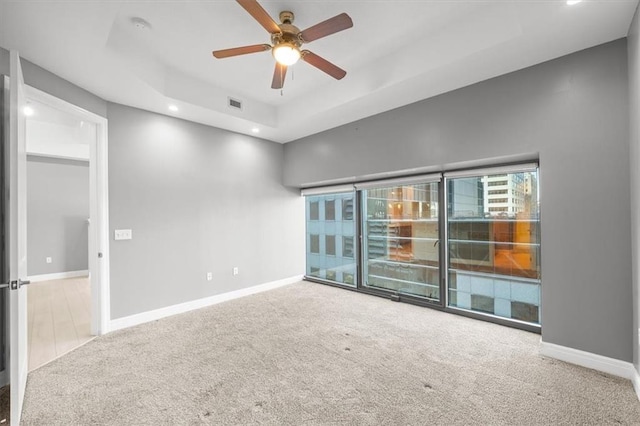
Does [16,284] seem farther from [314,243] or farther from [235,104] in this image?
[314,243]

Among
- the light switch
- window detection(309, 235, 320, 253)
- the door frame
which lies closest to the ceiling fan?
the door frame

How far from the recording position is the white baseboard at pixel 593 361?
82.6 inches

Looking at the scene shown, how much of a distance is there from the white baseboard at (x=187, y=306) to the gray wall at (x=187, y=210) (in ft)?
0.20

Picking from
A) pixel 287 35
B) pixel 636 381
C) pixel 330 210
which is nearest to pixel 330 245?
pixel 330 210

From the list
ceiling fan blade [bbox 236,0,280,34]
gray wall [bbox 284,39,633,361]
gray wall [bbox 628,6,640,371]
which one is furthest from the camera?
gray wall [bbox 284,39,633,361]

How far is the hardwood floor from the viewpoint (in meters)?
2.74

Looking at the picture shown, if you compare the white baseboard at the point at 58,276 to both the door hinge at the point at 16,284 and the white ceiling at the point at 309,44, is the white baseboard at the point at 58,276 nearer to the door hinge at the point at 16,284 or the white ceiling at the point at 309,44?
the white ceiling at the point at 309,44

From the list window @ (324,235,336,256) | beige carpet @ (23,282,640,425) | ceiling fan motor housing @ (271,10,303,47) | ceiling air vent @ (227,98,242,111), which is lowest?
beige carpet @ (23,282,640,425)

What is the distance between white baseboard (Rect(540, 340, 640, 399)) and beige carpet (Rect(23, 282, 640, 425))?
8 cm

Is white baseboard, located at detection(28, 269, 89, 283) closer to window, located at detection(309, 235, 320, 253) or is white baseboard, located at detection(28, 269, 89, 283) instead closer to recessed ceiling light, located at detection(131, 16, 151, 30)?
window, located at detection(309, 235, 320, 253)

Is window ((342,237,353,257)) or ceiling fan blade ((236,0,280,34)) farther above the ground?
ceiling fan blade ((236,0,280,34))

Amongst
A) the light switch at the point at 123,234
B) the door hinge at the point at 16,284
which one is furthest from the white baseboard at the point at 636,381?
the light switch at the point at 123,234

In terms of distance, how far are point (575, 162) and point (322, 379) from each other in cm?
274

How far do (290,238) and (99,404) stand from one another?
356cm
